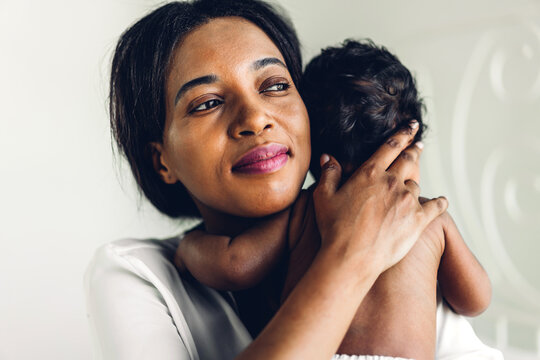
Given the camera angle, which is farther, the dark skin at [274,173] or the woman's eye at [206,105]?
Answer: the woman's eye at [206,105]

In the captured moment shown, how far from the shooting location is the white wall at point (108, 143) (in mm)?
1578

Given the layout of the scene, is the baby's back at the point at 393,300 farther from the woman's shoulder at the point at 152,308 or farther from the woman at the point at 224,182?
the woman's shoulder at the point at 152,308

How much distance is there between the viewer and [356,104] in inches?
44.3

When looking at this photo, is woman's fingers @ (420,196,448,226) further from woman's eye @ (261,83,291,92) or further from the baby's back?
woman's eye @ (261,83,291,92)

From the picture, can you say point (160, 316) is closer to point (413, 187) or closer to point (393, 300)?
point (393, 300)

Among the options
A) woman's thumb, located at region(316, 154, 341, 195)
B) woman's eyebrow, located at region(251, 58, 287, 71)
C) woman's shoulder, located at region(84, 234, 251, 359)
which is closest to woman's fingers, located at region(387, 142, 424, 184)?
woman's thumb, located at region(316, 154, 341, 195)

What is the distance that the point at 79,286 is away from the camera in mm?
2068

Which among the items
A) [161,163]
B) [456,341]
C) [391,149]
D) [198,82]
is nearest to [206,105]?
[198,82]

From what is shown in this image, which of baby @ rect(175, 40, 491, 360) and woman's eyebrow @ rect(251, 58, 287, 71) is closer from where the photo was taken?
baby @ rect(175, 40, 491, 360)

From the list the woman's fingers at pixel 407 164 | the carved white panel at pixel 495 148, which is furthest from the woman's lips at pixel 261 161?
the carved white panel at pixel 495 148

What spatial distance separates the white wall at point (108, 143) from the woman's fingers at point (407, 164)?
66 centimetres

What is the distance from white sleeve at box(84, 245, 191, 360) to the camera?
89 centimetres

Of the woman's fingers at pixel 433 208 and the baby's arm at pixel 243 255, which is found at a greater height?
the woman's fingers at pixel 433 208

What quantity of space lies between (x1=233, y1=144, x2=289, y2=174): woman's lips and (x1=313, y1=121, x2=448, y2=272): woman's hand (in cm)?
10
